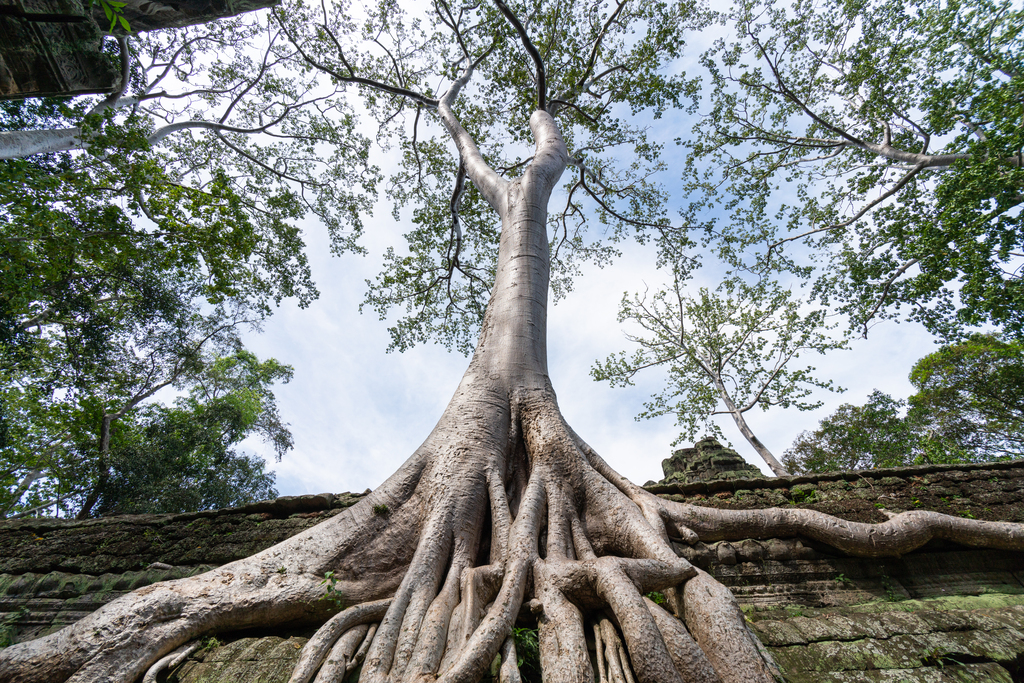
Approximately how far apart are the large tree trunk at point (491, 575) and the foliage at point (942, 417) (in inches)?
324

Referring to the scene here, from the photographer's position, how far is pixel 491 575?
195cm

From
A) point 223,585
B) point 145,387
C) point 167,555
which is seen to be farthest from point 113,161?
point 145,387

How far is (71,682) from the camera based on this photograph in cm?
147

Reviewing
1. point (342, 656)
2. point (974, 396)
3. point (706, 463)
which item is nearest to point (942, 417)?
point (974, 396)

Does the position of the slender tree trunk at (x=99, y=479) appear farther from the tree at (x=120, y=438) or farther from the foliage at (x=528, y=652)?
the foliage at (x=528, y=652)

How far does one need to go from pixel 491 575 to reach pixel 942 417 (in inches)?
522

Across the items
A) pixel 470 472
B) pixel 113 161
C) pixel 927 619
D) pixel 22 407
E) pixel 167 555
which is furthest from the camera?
pixel 22 407

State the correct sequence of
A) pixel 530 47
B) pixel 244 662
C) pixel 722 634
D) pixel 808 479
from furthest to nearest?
pixel 530 47 < pixel 808 479 < pixel 244 662 < pixel 722 634

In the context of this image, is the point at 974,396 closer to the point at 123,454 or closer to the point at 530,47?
the point at 530,47

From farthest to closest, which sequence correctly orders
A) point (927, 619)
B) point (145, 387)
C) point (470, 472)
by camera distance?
point (145, 387)
point (470, 472)
point (927, 619)

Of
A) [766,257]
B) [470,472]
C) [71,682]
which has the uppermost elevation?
[766,257]

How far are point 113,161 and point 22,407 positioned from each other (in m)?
8.86

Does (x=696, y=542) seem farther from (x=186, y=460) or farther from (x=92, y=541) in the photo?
(x=186, y=460)

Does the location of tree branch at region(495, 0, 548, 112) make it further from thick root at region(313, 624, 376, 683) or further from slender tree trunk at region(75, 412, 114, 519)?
slender tree trunk at region(75, 412, 114, 519)
